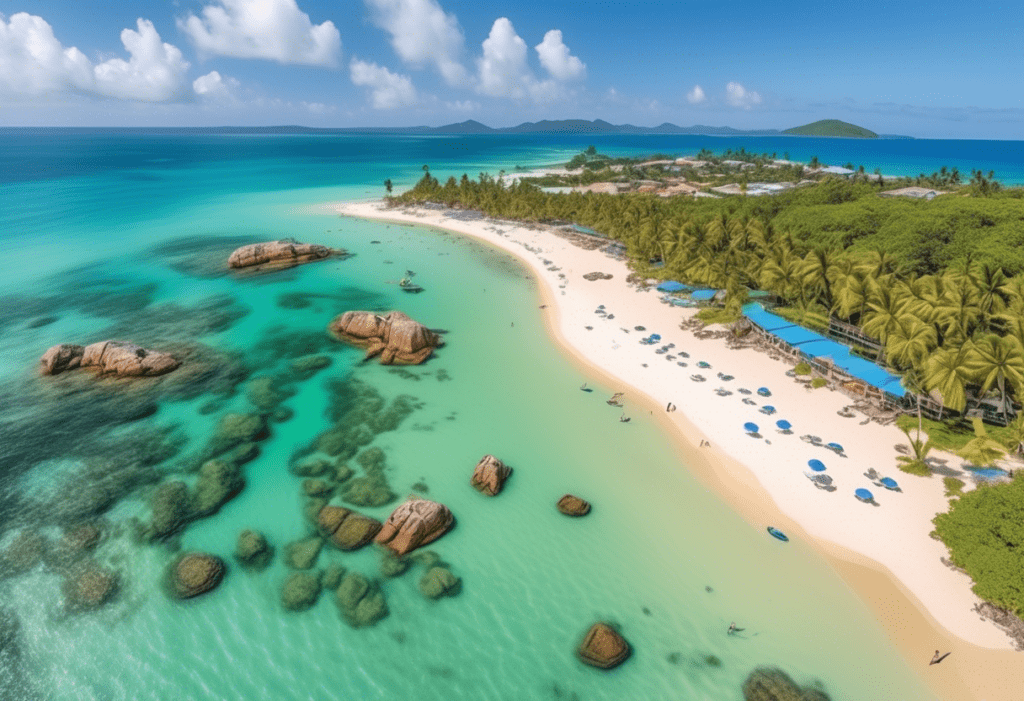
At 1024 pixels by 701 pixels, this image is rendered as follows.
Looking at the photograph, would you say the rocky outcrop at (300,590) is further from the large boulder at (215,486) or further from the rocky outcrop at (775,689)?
the rocky outcrop at (775,689)

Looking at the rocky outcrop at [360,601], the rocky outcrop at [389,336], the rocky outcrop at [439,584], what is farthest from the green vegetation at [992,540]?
the rocky outcrop at [389,336]

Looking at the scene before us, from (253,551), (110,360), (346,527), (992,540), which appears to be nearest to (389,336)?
(346,527)

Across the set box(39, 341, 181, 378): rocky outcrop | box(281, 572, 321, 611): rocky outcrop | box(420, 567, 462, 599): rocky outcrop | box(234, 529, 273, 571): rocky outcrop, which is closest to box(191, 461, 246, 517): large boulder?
box(234, 529, 273, 571): rocky outcrop

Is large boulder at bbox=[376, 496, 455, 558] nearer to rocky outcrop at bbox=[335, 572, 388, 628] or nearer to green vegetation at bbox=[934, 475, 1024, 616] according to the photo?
rocky outcrop at bbox=[335, 572, 388, 628]

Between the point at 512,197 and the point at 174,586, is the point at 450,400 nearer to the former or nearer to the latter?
the point at 174,586

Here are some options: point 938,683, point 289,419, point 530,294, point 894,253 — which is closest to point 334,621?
point 289,419

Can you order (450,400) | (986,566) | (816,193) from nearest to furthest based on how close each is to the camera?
(986,566) < (450,400) < (816,193)
